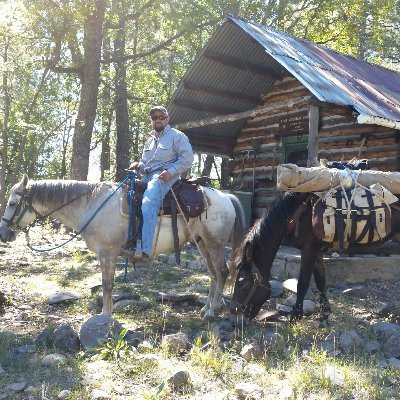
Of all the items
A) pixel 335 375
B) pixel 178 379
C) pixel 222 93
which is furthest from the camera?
pixel 222 93

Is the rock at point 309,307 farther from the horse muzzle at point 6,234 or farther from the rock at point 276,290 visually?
the horse muzzle at point 6,234

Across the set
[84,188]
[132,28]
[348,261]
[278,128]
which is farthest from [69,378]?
[132,28]

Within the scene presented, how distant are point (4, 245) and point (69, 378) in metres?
9.62

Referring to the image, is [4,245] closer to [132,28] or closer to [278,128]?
[278,128]

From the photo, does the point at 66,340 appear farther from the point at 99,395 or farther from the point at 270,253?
the point at 270,253

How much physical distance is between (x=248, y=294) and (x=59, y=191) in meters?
2.81

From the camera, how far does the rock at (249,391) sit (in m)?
3.65

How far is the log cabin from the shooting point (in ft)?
28.4

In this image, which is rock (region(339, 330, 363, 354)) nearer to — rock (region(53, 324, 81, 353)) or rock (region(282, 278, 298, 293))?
rock (region(282, 278, 298, 293))

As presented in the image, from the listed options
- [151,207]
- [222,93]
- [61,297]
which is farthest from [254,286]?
[222,93]

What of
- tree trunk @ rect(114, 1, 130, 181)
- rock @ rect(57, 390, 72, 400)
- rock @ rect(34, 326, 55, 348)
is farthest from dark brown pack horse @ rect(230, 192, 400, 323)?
tree trunk @ rect(114, 1, 130, 181)

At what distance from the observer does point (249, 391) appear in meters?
3.68

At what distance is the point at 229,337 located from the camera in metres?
5.36

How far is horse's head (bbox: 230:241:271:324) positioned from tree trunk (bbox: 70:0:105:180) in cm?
778
